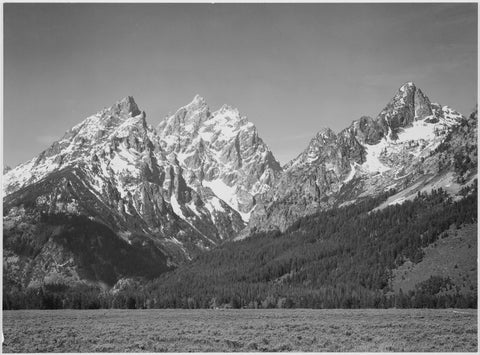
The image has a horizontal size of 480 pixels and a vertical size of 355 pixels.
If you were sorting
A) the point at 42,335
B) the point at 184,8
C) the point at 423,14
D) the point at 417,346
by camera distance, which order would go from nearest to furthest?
the point at 417,346, the point at 42,335, the point at 184,8, the point at 423,14

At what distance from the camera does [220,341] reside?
81.2m

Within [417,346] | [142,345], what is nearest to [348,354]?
[417,346]

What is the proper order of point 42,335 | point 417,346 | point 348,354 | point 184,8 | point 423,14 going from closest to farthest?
point 348,354 < point 417,346 < point 42,335 < point 184,8 < point 423,14

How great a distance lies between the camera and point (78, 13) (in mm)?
99438

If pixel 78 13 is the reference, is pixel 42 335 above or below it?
below

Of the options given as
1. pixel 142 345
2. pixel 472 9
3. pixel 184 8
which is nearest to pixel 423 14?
pixel 472 9

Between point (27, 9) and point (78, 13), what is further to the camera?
point (78, 13)

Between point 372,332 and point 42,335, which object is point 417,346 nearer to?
point 372,332

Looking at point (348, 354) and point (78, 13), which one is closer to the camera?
point (348, 354)

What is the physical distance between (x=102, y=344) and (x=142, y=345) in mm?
4825

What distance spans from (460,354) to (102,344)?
132 feet

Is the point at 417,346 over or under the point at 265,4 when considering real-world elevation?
under

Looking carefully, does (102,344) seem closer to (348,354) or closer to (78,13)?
(348,354)

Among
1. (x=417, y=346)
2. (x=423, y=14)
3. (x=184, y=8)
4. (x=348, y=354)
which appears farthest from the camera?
(x=423, y=14)
